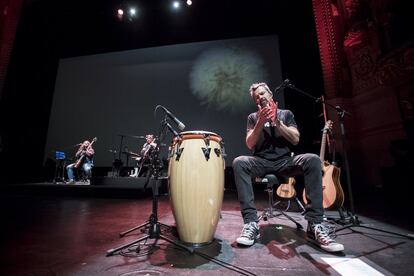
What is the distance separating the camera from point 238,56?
20.6 feet

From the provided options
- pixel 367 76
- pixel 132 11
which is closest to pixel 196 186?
pixel 367 76

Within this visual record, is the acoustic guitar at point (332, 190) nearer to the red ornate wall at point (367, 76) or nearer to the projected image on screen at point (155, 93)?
the red ornate wall at point (367, 76)

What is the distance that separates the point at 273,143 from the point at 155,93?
5384 mm

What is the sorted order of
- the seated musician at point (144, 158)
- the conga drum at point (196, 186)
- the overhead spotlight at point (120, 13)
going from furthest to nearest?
the overhead spotlight at point (120, 13) < the seated musician at point (144, 158) < the conga drum at point (196, 186)

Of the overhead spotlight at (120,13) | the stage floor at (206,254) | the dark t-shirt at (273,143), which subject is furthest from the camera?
the overhead spotlight at (120,13)

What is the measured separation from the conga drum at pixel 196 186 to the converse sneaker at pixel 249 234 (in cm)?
20

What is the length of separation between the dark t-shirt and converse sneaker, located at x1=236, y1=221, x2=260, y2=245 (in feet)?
1.77

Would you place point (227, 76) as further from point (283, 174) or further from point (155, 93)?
point (283, 174)

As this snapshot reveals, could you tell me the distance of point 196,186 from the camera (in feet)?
4.59

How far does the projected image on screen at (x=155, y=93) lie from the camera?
5.98m

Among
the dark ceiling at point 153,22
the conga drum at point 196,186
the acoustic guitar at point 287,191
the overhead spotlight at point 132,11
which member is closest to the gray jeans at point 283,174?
the conga drum at point 196,186

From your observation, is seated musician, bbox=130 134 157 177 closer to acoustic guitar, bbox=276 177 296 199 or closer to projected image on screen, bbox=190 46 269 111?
projected image on screen, bbox=190 46 269 111

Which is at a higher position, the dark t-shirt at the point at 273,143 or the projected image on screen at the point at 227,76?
the projected image on screen at the point at 227,76

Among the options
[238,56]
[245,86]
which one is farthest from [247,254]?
[238,56]
